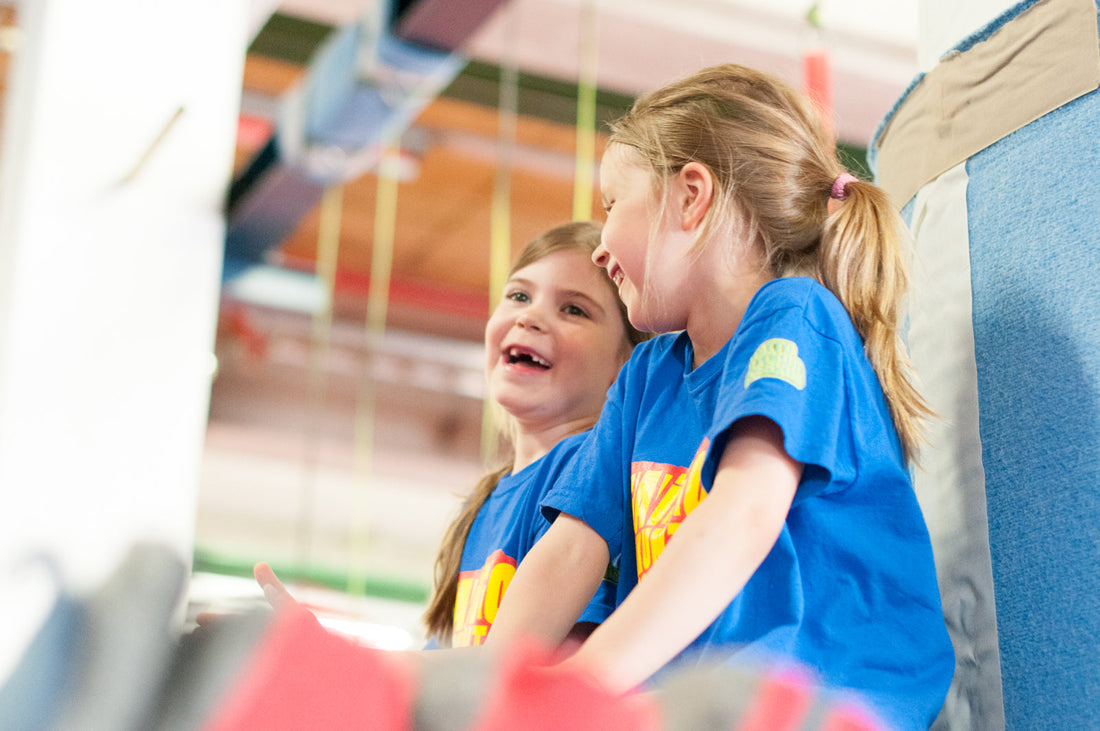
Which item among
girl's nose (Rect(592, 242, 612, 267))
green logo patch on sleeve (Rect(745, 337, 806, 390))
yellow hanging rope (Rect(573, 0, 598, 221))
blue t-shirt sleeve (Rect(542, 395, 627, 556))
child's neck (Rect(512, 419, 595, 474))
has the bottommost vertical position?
blue t-shirt sleeve (Rect(542, 395, 627, 556))

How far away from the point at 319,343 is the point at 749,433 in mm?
2978

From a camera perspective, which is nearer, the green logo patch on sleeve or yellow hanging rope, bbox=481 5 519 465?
the green logo patch on sleeve

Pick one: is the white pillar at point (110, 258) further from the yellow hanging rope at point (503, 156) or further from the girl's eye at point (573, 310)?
the yellow hanging rope at point (503, 156)

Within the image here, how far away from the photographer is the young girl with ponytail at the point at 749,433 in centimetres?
67

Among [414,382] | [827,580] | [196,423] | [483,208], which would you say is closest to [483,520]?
[196,423]

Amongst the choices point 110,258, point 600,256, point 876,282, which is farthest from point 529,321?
point 110,258

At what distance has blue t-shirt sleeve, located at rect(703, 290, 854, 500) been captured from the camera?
68 cm

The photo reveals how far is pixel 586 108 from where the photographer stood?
6.16 feet

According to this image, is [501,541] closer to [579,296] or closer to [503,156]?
[579,296]

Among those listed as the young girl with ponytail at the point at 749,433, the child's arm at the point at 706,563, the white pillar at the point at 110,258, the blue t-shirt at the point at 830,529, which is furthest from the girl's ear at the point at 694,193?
the white pillar at the point at 110,258

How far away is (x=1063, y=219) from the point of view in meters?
0.81

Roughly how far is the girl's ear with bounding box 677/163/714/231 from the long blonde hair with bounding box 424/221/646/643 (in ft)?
1.16

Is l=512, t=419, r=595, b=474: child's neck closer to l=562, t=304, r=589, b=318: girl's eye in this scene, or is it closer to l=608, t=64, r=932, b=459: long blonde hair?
l=562, t=304, r=589, b=318: girl's eye

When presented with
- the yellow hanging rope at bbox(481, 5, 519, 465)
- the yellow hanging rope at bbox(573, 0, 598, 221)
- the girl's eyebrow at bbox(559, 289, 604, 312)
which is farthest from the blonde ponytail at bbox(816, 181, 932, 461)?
the yellow hanging rope at bbox(481, 5, 519, 465)
